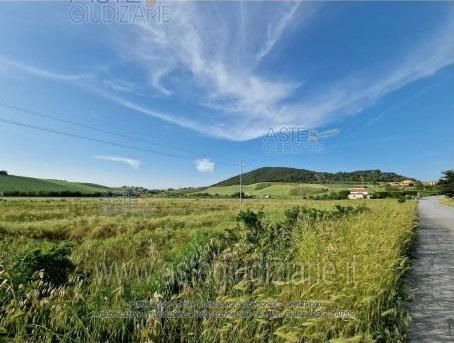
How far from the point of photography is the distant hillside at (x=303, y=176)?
8174 centimetres

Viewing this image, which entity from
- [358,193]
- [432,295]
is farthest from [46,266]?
[358,193]

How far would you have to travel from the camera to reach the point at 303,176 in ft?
272

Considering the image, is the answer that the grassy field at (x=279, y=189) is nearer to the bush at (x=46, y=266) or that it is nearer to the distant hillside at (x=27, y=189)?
the distant hillside at (x=27, y=189)

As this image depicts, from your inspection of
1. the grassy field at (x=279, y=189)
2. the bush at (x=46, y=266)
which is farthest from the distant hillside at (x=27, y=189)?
the bush at (x=46, y=266)

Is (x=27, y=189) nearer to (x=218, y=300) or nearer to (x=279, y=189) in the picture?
(x=279, y=189)

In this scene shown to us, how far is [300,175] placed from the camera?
8138cm

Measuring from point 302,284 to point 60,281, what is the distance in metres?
3.23

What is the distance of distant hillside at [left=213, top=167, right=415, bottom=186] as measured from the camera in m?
81.7

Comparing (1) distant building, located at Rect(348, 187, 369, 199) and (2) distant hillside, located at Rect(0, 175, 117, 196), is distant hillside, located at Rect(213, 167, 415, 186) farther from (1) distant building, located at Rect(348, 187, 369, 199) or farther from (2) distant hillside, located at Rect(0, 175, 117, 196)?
(2) distant hillside, located at Rect(0, 175, 117, 196)

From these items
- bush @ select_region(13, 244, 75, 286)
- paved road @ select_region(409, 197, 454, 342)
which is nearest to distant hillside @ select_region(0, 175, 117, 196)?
bush @ select_region(13, 244, 75, 286)

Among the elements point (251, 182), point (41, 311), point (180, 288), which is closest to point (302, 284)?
point (180, 288)

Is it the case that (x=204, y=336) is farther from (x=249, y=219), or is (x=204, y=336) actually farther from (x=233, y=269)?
(x=249, y=219)

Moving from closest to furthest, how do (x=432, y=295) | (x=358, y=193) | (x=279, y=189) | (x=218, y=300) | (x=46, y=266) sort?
1. (x=218, y=300)
2. (x=46, y=266)
3. (x=432, y=295)
4. (x=358, y=193)
5. (x=279, y=189)

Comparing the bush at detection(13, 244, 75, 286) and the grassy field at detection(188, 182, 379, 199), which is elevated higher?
the grassy field at detection(188, 182, 379, 199)
